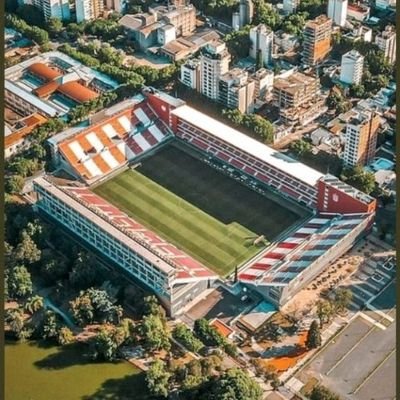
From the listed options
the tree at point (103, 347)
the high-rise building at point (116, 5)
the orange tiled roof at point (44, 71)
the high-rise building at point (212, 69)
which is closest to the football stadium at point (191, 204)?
the tree at point (103, 347)

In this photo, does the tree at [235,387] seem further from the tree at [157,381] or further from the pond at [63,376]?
the pond at [63,376]

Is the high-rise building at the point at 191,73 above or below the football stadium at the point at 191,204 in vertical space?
above

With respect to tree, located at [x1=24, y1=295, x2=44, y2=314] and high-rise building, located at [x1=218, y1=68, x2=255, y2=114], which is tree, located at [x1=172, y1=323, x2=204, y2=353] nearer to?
A: tree, located at [x1=24, y1=295, x2=44, y2=314]

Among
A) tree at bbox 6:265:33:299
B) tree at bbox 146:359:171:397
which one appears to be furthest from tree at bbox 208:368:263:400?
tree at bbox 6:265:33:299

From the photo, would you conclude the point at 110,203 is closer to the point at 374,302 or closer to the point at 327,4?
the point at 374,302

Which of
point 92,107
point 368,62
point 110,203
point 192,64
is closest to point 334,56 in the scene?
point 368,62

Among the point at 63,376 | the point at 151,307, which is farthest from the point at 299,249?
the point at 63,376
